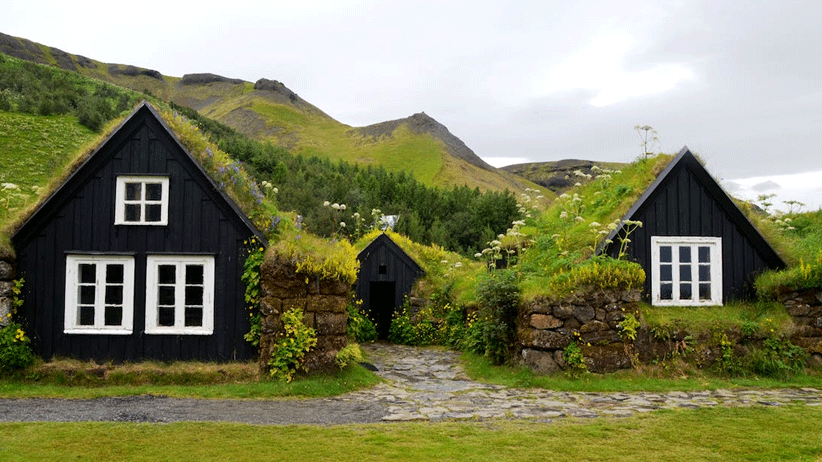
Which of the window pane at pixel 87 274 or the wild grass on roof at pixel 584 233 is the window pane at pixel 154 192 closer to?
the window pane at pixel 87 274

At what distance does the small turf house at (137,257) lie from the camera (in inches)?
499

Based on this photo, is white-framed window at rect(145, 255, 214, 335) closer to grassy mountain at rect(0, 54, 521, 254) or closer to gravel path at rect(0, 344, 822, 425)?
gravel path at rect(0, 344, 822, 425)

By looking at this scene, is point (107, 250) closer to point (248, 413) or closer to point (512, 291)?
point (248, 413)

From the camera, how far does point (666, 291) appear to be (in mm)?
14883

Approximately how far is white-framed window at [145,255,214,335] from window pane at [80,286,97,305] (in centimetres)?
119

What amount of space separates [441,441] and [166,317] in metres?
7.13

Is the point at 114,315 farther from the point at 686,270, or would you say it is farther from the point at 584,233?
the point at 686,270

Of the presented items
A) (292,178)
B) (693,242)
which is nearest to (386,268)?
(693,242)

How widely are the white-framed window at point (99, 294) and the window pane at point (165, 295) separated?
0.53 m

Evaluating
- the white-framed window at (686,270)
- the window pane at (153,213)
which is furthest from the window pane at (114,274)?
the white-framed window at (686,270)

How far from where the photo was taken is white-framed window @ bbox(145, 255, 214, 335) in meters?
12.7

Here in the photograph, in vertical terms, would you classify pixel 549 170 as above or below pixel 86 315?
above

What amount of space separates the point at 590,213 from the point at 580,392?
6014mm

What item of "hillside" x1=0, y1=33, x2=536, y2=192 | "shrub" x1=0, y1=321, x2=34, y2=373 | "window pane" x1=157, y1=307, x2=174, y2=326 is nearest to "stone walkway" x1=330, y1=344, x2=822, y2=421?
"window pane" x1=157, y1=307, x2=174, y2=326
